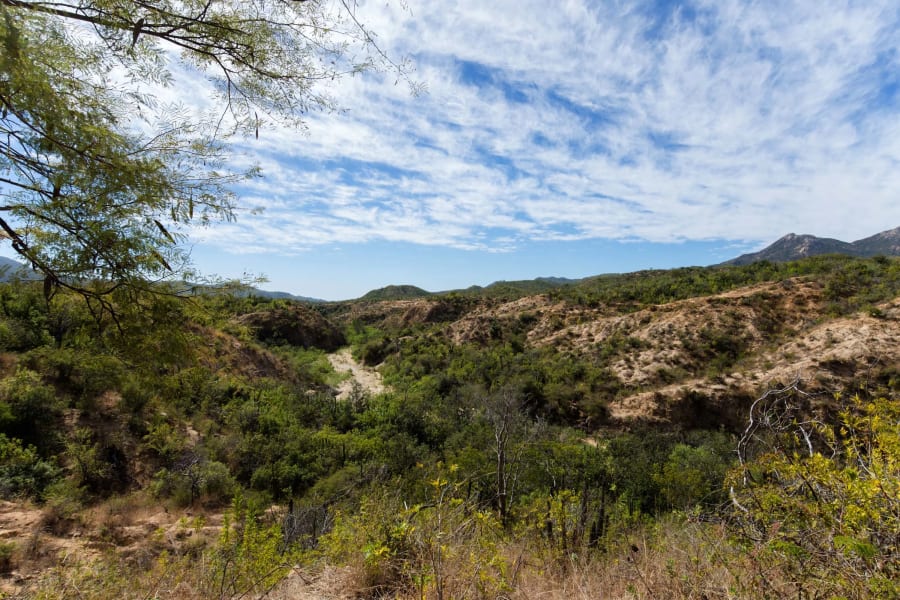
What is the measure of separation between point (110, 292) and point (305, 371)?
23446mm

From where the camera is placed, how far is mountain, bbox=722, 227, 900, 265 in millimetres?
99562

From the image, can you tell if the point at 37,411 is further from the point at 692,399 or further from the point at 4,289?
the point at 692,399

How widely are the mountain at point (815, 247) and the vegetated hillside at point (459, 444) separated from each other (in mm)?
93579

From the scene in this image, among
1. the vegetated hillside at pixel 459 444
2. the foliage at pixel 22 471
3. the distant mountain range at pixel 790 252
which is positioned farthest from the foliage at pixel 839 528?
the distant mountain range at pixel 790 252

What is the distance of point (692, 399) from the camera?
57.3 feet

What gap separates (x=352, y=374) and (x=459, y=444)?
16.6 metres

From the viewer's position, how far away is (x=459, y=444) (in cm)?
1349

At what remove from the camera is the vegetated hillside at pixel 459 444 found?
263cm

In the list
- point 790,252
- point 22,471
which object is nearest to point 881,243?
point 790,252

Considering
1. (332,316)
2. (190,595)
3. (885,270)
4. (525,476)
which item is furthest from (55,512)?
(332,316)

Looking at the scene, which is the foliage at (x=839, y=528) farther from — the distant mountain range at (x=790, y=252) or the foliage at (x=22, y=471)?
the distant mountain range at (x=790, y=252)

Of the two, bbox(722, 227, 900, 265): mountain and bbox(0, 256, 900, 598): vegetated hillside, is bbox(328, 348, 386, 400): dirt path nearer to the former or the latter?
bbox(0, 256, 900, 598): vegetated hillside

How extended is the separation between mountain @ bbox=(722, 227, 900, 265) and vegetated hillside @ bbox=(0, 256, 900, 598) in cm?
9358

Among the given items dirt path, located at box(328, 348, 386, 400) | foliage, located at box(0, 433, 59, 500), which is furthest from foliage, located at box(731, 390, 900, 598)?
dirt path, located at box(328, 348, 386, 400)
